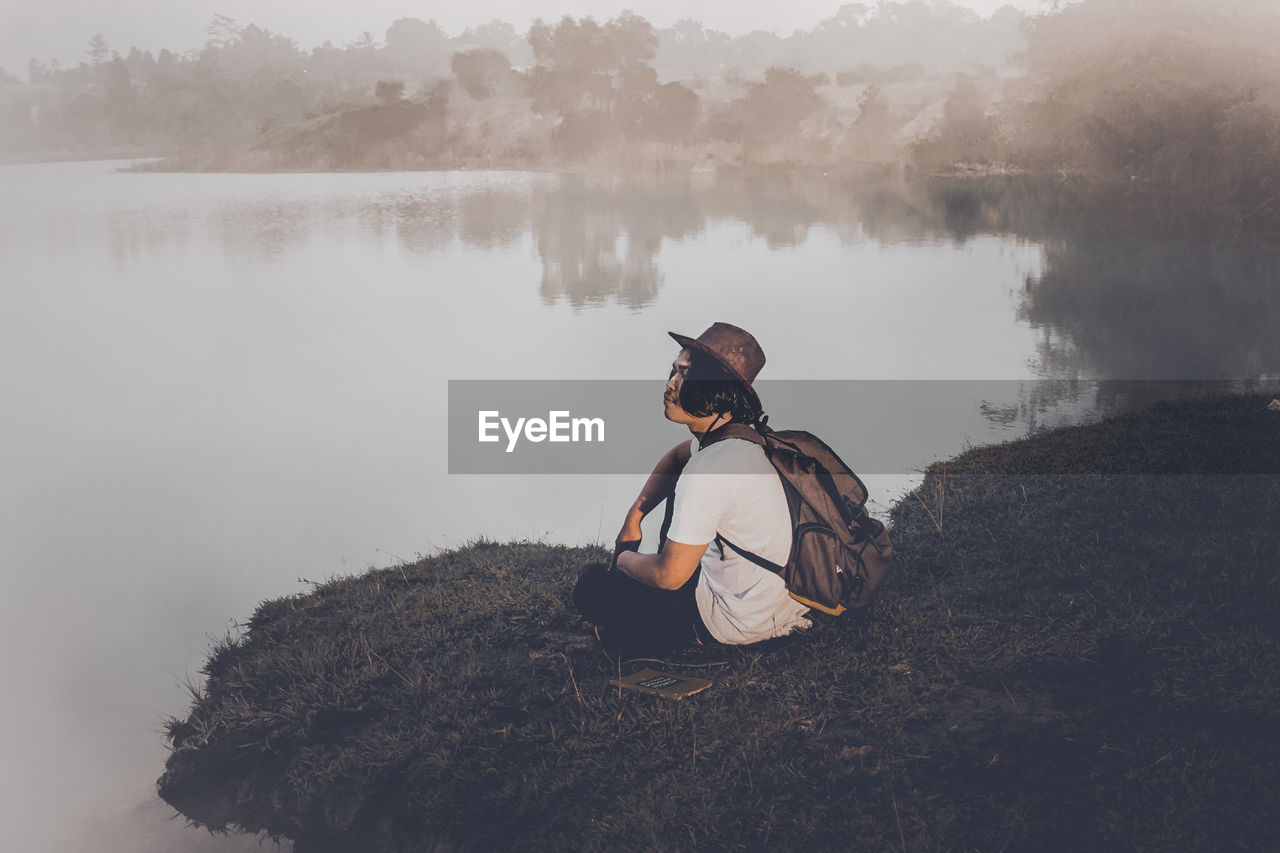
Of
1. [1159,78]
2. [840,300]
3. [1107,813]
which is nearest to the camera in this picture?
[1107,813]

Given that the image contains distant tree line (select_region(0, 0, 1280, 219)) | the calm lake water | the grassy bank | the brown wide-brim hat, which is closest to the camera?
the grassy bank

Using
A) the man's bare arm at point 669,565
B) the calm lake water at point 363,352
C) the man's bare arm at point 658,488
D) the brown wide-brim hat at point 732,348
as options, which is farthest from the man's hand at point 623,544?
the calm lake water at point 363,352

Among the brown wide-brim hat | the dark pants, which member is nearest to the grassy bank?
the dark pants

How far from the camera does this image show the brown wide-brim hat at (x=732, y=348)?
4.41 m

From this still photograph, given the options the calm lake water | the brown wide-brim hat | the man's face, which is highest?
the brown wide-brim hat

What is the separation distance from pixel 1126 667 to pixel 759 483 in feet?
8.02

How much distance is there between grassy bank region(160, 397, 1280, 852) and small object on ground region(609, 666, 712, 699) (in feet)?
0.26

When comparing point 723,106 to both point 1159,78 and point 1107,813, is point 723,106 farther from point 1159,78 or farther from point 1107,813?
point 1107,813

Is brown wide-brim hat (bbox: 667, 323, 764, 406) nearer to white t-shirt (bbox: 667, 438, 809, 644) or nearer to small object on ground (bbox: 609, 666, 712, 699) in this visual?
white t-shirt (bbox: 667, 438, 809, 644)

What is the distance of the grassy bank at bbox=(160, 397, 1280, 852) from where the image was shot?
4.30 metres

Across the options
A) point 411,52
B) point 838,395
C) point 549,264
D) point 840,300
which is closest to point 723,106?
point 411,52

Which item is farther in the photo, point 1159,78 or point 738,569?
point 1159,78

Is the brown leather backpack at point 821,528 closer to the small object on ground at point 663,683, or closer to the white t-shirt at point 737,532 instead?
the white t-shirt at point 737,532

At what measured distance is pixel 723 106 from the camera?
51.7m
